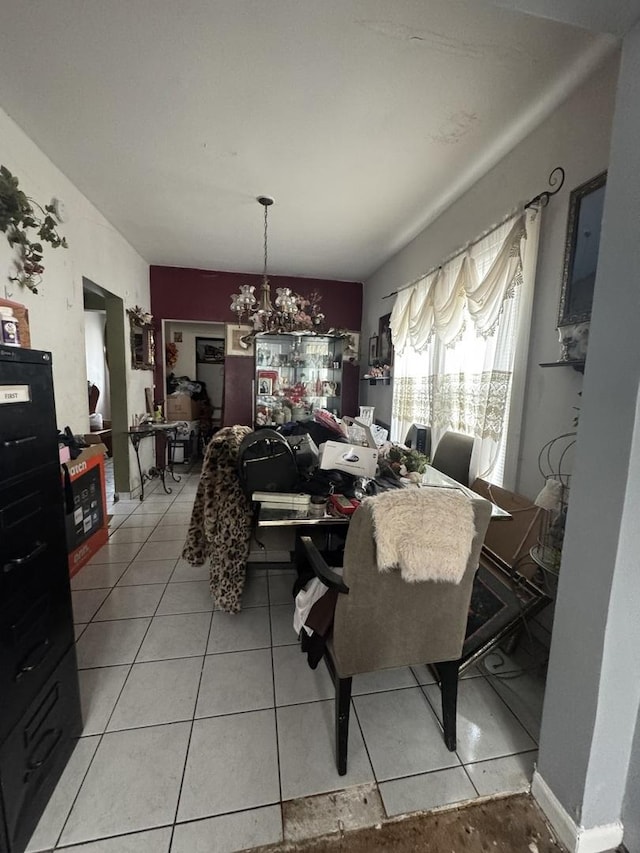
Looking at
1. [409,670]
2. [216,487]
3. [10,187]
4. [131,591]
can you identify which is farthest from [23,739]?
[10,187]

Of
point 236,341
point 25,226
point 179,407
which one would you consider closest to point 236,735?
point 25,226

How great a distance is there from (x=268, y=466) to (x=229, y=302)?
376 cm

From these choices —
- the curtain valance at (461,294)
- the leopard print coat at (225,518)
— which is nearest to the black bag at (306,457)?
the leopard print coat at (225,518)

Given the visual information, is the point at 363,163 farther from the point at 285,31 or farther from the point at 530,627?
the point at 530,627

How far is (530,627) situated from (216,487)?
5.96 ft

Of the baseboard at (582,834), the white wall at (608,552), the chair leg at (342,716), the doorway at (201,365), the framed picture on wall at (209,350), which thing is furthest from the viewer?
the framed picture on wall at (209,350)

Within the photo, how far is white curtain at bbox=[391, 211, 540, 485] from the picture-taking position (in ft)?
6.57

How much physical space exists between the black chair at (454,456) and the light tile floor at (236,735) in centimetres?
99

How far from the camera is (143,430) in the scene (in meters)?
3.83

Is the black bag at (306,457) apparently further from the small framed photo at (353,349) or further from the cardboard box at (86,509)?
the small framed photo at (353,349)

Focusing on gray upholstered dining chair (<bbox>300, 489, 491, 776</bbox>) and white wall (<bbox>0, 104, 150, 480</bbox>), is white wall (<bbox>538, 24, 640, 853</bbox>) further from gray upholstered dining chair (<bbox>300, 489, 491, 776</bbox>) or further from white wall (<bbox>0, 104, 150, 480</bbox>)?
white wall (<bbox>0, 104, 150, 480</bbox>)

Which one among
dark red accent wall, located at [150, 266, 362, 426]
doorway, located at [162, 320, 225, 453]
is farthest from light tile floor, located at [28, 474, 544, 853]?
doorway, located at [162, 320, 225, 453]

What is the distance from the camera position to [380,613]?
1.13 metres

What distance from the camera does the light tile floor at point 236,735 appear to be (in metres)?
1.07
